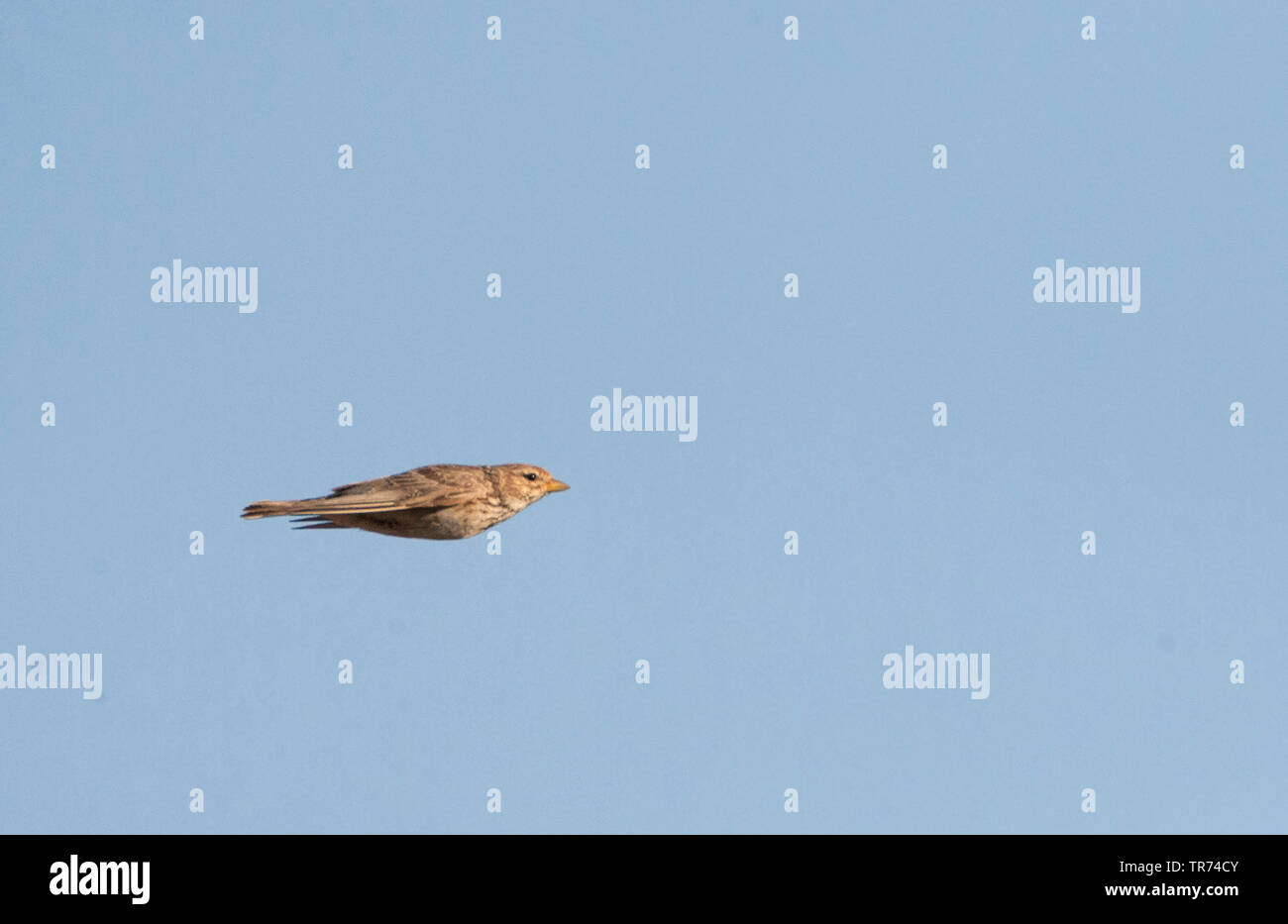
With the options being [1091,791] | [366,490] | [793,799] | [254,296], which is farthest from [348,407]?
[1091,791]

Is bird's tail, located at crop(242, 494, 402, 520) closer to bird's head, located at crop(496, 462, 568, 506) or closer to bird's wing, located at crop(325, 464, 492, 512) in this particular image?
bird's wing, located at crop(325, 464, 492, 512)

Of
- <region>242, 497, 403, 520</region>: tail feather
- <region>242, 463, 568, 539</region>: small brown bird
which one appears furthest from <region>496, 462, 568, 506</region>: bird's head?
<region>242, 497, 403, 520</region>: tail feather

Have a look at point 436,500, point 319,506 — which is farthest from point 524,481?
point 319,506

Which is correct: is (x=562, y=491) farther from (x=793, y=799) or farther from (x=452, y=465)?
(x=793, y=799)

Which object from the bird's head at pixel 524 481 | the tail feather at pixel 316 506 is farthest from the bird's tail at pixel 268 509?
the bird's head at pixel 524 481

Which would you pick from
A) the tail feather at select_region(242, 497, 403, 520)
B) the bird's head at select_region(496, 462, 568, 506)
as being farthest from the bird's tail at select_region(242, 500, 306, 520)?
the bird's head at select_region(496, 462, 568, 506)

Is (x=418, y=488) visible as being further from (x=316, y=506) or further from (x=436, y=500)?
(x=316, y=506)

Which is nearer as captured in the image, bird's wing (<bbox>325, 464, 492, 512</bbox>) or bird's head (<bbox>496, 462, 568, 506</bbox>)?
bird's wing (<bbox>325, 464, 492, 512</bbox>)

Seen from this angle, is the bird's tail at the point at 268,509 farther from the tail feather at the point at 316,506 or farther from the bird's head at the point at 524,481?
the bird's head at the point at 524,481

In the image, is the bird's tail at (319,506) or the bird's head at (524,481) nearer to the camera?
the bird's tail at (319,506)
